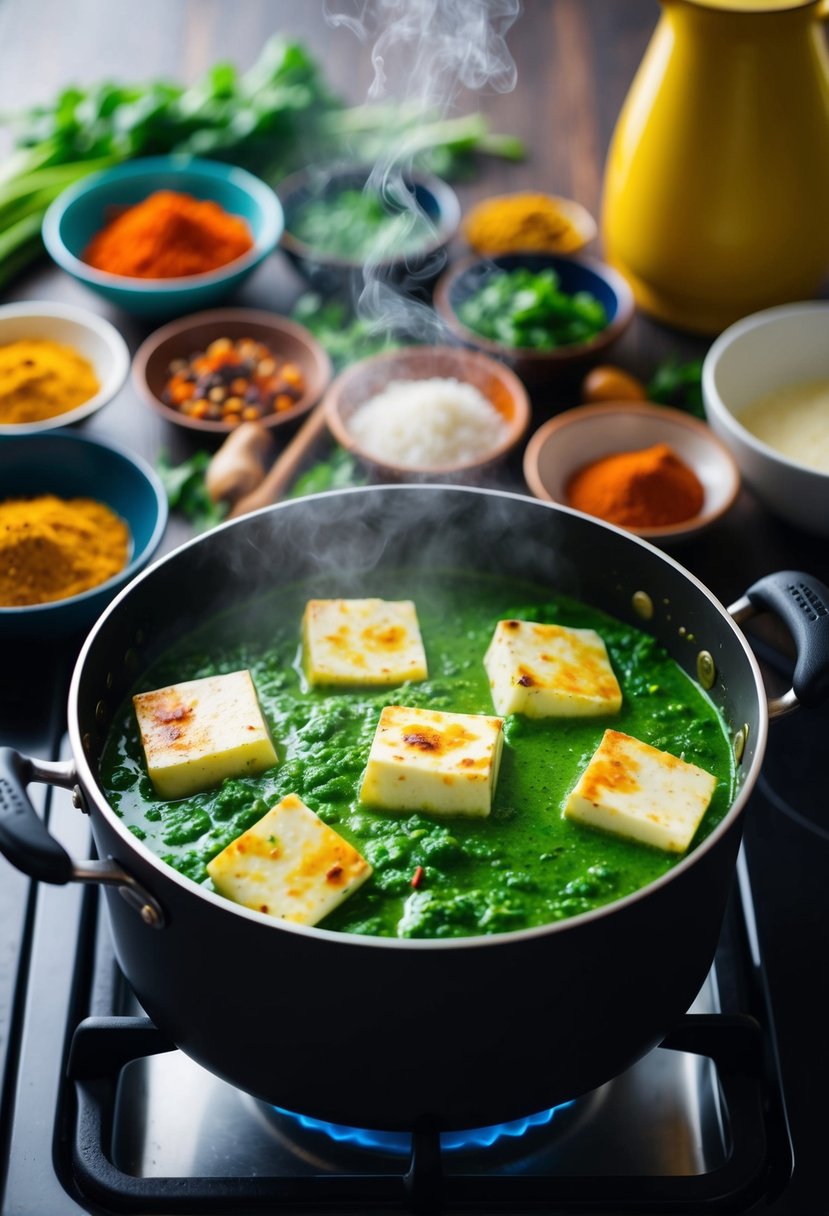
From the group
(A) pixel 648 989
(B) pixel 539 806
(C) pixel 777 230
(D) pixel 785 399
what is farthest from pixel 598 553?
(C) pixel 777 230

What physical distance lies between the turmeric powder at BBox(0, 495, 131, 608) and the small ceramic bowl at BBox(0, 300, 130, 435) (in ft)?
1.33

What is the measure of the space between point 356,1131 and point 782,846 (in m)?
0.78

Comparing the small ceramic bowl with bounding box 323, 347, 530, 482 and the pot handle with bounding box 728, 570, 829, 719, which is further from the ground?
the pot handle with bounding box 728, 570, 829, 719

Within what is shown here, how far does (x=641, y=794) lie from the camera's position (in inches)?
60.9

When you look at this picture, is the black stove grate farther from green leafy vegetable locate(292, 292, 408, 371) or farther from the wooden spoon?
green leafy vegetable locate(292, 292, 408, 371)

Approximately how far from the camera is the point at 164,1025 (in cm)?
141

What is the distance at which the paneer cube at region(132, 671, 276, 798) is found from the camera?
1.61m

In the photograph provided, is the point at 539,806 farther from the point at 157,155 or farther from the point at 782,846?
the point at 157,155

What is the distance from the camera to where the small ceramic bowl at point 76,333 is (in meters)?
2.57

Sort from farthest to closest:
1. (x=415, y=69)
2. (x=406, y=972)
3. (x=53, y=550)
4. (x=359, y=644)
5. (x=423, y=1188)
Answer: (x=415, y=69), (x=53, y=550), (x=359, y=644), (x=423, y=1188), (x=406, y=972)

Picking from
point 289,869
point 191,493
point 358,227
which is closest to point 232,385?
point 191,493

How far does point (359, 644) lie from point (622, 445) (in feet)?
2.97

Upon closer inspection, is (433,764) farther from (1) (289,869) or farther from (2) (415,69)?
(2) (415,69)

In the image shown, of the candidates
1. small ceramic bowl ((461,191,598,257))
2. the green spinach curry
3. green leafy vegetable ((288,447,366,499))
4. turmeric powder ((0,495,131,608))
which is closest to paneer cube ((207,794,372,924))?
the green spinach curry
